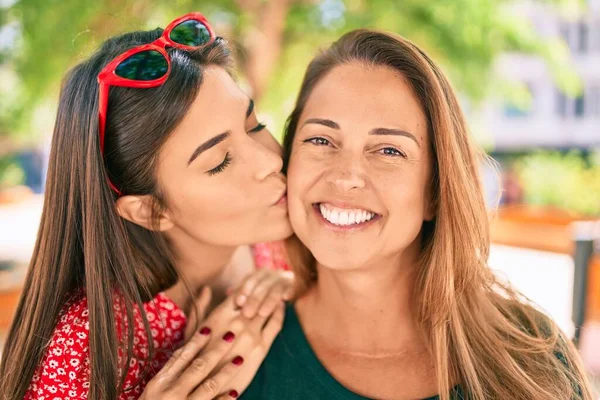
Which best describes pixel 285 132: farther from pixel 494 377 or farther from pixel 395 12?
pixel 395 12

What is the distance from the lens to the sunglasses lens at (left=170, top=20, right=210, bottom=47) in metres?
2.28

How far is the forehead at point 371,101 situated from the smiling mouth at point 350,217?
10.5 inches

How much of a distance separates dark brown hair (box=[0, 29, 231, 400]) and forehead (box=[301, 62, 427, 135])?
46cm

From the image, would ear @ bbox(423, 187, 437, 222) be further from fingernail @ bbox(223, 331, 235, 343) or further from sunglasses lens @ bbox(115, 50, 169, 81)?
sunglasses lens @ bbox(115, 50, 169, 81)

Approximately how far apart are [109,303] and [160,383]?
30 centimetres

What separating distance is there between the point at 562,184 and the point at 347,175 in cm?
711

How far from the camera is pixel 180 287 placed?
2.44 metres

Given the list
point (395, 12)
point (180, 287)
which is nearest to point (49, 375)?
point (180, 287)

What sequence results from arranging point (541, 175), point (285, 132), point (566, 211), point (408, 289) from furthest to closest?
1. point (541, 175)
2. point (566, 211)
3. point (285, 132)
4. point (408, 289)

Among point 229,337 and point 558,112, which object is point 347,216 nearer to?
point 229,337

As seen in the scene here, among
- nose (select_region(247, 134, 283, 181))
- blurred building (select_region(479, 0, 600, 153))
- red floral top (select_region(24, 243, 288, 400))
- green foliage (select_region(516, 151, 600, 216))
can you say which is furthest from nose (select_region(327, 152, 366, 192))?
blurred building (select_region(479, 0, 600, 153))

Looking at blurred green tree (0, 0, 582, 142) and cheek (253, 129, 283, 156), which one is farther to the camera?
blurred green tree (0, 0, 582, 142)

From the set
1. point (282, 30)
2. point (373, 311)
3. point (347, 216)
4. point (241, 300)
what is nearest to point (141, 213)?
point (241, 300)

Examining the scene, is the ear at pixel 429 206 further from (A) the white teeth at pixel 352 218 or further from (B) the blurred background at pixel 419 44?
Answer: (B) the blurred background at pixel 419 44
